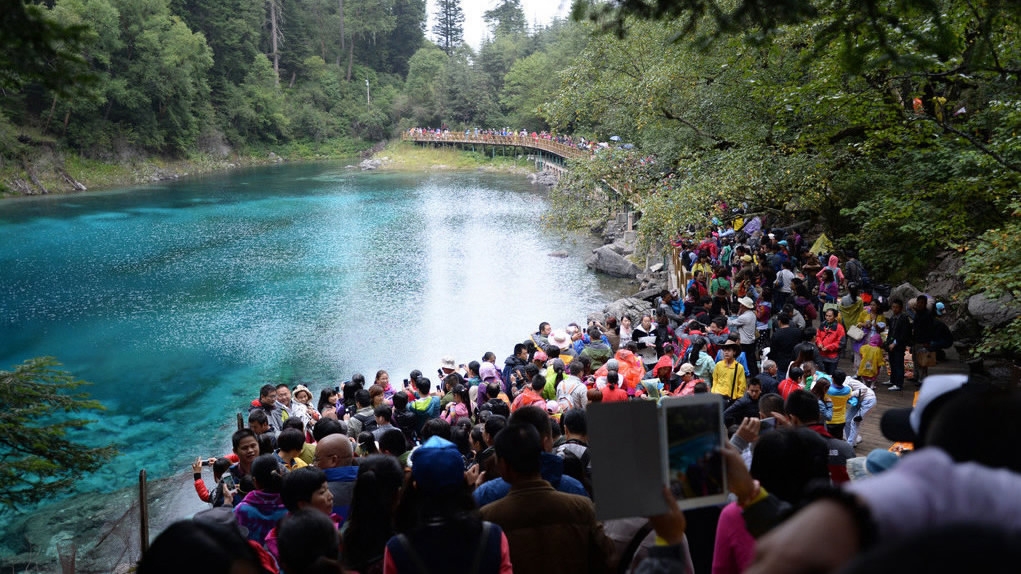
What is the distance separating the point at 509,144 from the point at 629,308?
1207 inches

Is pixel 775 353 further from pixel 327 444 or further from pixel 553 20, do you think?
pixel 553 20

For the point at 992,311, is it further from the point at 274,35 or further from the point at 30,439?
the point at 274,35

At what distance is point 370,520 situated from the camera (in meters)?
2.36

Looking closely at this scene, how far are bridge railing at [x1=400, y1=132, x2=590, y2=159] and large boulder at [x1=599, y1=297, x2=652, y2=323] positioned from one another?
18.3 m

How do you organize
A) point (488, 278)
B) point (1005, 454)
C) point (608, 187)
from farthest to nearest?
point (488, 278) < point (608, 187) < point (1005, 454)

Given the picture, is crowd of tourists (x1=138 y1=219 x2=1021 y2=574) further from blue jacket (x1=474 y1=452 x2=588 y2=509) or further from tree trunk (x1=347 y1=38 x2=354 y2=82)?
tree trunk (x1=347 y1=38 x2=354 y2=82)

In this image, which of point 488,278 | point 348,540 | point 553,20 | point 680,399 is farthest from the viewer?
point 553,20

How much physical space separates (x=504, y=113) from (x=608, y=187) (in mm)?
37806

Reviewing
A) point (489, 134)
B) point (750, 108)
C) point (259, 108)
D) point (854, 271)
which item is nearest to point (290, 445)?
point (854, 271)

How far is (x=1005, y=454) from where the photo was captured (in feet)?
3.27

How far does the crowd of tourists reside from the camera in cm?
83

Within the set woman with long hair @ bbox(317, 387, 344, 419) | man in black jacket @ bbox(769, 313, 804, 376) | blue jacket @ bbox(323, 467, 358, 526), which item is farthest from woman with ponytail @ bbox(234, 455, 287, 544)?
man in black jacket @ bbox(769, 313, 804, 376)

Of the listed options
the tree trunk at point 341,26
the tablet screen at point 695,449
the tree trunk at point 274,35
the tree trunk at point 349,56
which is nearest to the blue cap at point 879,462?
the tablet screen at point 695,449

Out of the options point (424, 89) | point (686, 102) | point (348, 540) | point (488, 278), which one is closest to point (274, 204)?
point (488, 278)
